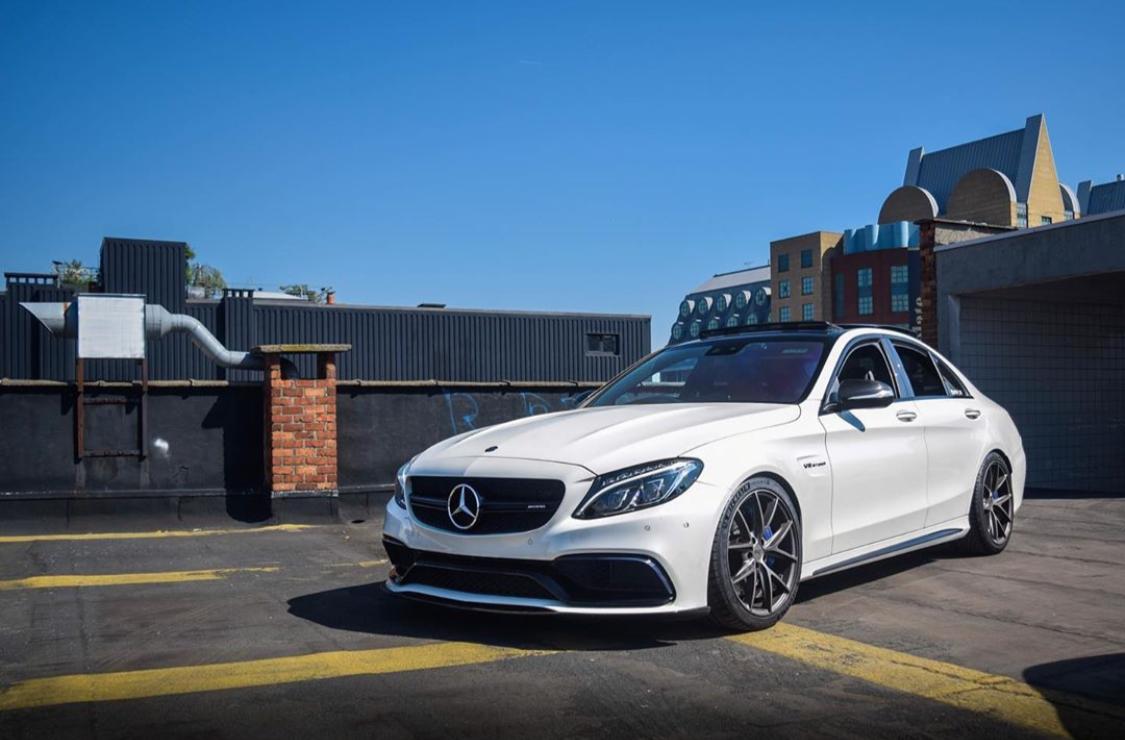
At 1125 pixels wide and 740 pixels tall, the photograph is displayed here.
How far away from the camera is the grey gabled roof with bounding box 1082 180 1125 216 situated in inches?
2159

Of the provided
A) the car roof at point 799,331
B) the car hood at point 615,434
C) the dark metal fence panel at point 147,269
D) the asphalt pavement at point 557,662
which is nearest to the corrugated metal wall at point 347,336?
the dark metal fence panel at point 147,269

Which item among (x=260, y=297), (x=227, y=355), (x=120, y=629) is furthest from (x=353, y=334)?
(x=120, y=629)

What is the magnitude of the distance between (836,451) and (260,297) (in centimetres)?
3934

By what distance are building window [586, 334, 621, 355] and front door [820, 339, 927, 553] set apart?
125ft

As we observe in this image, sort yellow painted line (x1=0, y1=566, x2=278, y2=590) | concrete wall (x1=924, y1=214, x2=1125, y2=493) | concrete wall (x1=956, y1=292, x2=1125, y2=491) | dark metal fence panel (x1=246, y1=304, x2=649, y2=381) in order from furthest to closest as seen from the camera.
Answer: dark metal fence panel (x1=246, y1=304, x2=649, y2=381)
concrete wall (x1=956, y1=292, x2=1125, y2=491)
concrete wall (x1=924, y1=214, x2=1125, y2=493)
yellow painted line (x1=0, y1=566, x2=278, y2=590)

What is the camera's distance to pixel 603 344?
4494 centimetres

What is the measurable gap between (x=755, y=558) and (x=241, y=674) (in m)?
2.41

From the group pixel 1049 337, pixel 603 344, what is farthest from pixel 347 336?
pixel 1049 337

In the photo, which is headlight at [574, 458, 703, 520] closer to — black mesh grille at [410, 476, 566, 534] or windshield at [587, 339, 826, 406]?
black mesh grille at [410, 476, 566, 534]

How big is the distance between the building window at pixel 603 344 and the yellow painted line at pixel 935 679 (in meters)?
39.7

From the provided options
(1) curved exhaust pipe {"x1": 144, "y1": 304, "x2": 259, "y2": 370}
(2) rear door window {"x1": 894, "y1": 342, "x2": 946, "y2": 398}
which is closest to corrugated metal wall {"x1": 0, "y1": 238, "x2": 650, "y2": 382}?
(1) curved exhaust pipe {"x1": 144, "y1": 304, "x2": 259, "y2": 370}

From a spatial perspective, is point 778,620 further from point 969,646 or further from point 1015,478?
point 1015,478

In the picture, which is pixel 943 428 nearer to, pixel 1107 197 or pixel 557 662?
pixel 557 662

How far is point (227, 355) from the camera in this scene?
26.4m
